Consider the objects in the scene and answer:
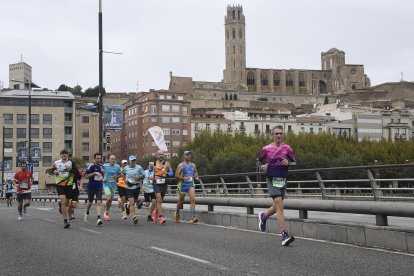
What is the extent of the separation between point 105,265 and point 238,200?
271 inches

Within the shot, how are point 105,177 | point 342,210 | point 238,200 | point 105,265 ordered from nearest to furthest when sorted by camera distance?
point 105,265
point 342,210
point 238,200
point 105,177

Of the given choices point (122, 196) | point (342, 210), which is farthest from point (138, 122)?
point (342, 210)

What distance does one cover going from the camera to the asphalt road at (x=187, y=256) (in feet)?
24.8

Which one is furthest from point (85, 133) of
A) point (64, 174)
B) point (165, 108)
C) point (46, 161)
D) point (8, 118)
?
point (64, 174)

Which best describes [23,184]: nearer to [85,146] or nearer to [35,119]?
[35,119]

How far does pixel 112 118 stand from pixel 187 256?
1632cm

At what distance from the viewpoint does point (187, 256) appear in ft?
29.0

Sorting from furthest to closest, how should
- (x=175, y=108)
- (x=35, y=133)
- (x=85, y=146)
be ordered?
(x=175, y=108)
(x=85, y=146)
(x=35, y=133)

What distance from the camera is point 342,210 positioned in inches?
418

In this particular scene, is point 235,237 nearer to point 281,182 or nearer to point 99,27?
point 281,182

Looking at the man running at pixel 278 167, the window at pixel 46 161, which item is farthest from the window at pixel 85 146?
the man running at pixel 278 167

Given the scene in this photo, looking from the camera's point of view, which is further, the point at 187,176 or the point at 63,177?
the point at 187,176

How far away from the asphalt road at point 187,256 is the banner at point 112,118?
11668mm

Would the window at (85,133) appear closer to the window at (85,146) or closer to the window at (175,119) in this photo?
the window at (85,146)
